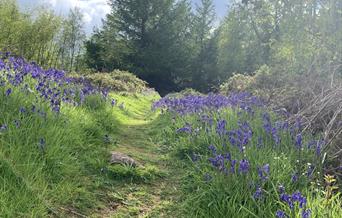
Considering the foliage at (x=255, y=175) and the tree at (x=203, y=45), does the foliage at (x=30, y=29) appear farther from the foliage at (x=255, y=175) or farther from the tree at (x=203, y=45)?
the foliage at (x=255, y=175)

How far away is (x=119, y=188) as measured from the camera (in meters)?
4.26

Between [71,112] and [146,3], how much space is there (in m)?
38.8

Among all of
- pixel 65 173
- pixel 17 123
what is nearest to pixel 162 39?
pixel 17 123

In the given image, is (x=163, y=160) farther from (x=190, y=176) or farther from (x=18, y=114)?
(x=18, y=114)

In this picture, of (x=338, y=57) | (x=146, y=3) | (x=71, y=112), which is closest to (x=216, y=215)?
(x=71, y=112)

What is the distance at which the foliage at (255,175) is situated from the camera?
3141mm

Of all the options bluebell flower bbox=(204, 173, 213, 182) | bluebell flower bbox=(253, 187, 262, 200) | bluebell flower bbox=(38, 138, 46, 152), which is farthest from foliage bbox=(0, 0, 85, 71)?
bluebell flower bbox=(253, 187, 262, 200)

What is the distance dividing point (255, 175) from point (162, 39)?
132 ft

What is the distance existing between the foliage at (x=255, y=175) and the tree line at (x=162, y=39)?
96.0 ft

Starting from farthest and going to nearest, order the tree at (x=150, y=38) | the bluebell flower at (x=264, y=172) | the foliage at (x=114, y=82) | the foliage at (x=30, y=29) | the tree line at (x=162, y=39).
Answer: the tree at (x=150, y=38)
the tree line at (x=162, y=39)
the foliage at (x=30, y=29)
the foliage at (x=114, y=82)
the bluebell flower at (x=264, y=172)

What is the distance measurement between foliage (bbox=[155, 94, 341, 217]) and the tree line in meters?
29.3

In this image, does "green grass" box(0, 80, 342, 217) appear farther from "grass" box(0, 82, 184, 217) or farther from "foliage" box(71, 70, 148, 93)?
"foliage" box(71, 70, 148, 93)

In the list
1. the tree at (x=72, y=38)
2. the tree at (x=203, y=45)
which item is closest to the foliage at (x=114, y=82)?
the tree at (x=203, y=45)

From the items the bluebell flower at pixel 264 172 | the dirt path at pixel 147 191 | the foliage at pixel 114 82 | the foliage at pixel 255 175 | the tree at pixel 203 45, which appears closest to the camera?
the foliage at pixel 255 175
